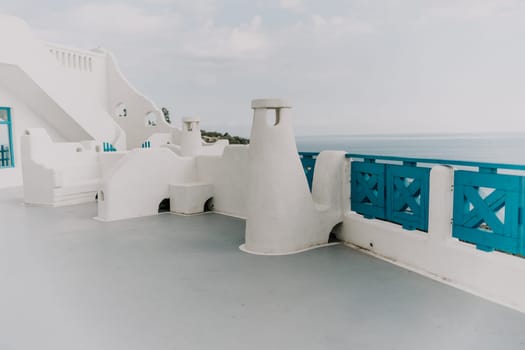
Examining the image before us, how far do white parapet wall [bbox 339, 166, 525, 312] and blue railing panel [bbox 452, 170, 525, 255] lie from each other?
10 cm

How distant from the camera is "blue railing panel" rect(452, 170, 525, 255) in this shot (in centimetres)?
388

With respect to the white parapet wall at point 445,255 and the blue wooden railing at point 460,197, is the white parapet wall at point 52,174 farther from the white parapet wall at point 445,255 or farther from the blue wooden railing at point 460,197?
the white parapet wall at point 445,255

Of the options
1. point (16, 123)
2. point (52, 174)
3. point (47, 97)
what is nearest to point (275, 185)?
point (52, 174)

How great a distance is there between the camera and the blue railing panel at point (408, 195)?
482cm

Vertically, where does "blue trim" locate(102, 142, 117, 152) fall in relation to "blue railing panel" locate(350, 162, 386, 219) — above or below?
above

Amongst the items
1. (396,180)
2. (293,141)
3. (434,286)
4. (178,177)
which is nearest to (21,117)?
(178,177)

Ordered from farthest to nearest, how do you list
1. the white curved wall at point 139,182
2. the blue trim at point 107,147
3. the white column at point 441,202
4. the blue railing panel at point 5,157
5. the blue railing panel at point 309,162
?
the blue trim at point 107,147 → the blue railing panel at point 5,157 → the white curved wall at point 139,182 → the blue railing panel at point 309,162 → the white column at point 441,202

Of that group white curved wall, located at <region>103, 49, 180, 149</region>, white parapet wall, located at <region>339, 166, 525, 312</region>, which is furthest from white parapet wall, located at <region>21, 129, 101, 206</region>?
white curved wall, located at <region>103, 49, 180, 149</region>

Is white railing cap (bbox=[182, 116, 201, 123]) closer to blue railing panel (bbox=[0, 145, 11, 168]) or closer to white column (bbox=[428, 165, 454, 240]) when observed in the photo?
blue railing panel (bbox=[0, 145, 11, 168])

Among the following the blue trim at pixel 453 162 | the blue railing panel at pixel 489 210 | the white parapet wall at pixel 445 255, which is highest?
the blue trim at pixel 453 162

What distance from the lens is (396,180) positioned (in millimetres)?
5211

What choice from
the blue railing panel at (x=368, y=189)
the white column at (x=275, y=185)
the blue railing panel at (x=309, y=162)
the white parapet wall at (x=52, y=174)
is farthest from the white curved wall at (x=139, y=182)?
the blue railing panel at (x=368, y=189)

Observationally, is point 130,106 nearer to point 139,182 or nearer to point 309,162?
point 139,182

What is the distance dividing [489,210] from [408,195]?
1044 mm
